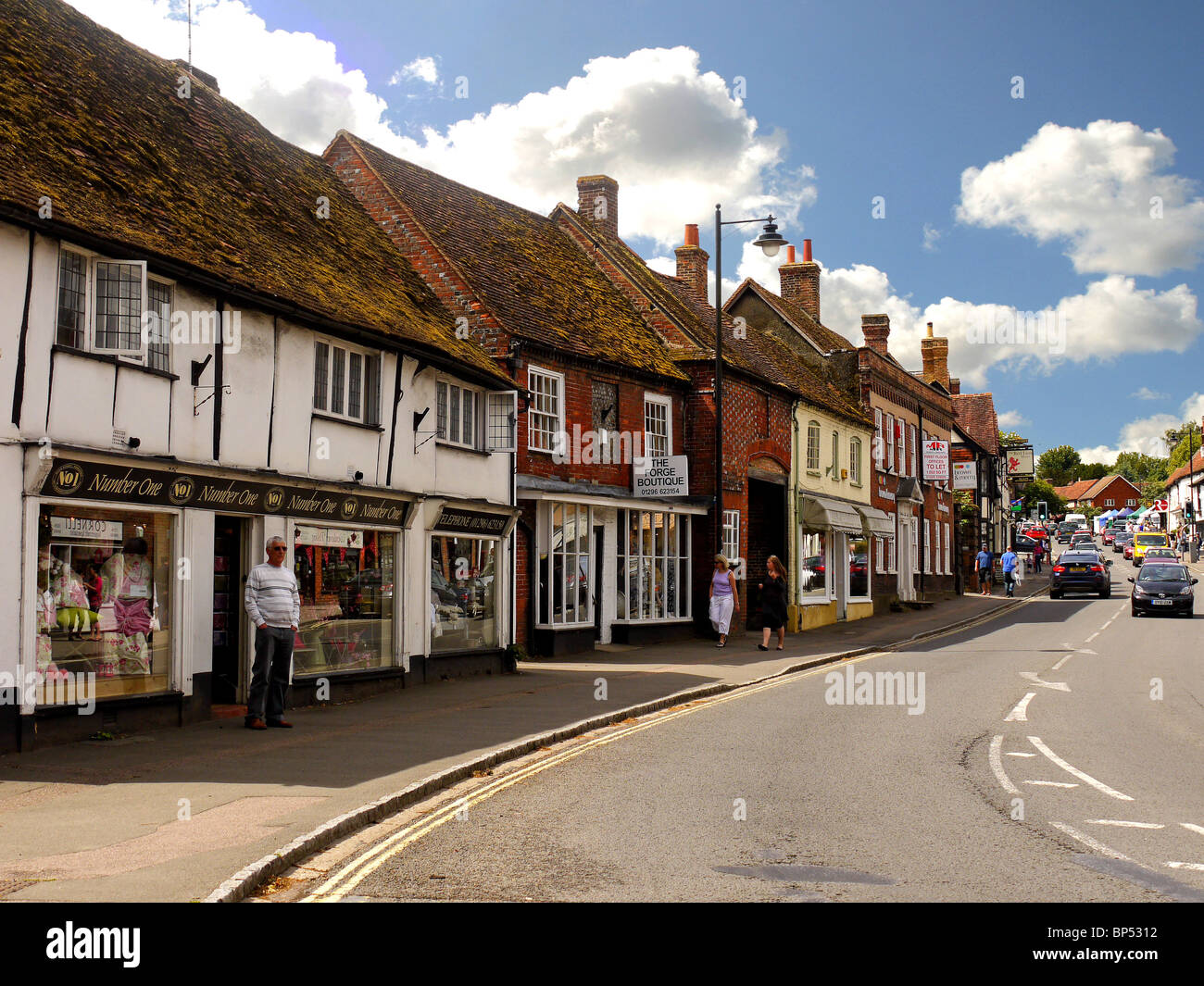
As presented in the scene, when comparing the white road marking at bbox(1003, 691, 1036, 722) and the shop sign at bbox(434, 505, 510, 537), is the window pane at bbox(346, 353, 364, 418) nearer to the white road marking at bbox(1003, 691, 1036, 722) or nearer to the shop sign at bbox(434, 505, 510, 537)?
the shop sign at bbox(434, 505, 510, 537)

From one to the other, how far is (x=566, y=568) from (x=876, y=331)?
2293cm

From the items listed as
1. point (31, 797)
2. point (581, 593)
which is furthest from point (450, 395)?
point (31, 797)

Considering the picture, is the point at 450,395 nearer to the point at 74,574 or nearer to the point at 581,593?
the point at 581,593

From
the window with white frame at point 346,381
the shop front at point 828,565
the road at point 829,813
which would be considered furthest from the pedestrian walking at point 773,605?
the window with white frame at point 346,381

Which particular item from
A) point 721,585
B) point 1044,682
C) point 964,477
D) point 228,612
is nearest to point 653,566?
point 721,585

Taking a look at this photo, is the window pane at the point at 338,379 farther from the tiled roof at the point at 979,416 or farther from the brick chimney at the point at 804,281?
the tiled roof at the point at 979,416

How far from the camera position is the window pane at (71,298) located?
37.3 feet

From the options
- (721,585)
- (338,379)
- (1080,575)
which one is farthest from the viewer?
(1080,575)

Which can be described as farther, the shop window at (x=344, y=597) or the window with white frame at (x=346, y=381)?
the window with white frame at (x=346, y=381)

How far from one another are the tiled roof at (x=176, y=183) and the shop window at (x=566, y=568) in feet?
12.5

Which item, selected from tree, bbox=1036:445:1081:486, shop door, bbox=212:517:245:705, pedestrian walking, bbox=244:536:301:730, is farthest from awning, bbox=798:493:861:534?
tree, bbox=1036:445:1081:486

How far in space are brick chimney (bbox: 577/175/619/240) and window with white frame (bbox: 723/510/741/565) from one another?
8.67 meters

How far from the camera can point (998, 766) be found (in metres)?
10.6

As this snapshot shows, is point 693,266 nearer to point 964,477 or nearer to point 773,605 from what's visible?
point 773,605
